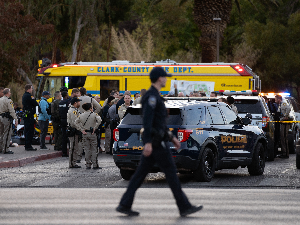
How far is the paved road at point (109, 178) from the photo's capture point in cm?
1120

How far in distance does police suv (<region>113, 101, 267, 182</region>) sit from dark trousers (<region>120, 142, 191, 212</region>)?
12.3 ft

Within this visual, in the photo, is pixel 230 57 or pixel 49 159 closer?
pixel 49 159

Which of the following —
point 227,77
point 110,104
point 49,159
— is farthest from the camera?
point 227,77

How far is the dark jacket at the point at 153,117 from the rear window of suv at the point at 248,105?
899 centimetres

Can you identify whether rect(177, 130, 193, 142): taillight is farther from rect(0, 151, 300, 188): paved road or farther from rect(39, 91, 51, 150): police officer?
rect(39, 91, 51, 150): police officer

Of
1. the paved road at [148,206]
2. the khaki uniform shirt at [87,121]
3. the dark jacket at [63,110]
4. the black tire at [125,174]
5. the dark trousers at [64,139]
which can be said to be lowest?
→ the paved road at [148,206]

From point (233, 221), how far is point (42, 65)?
19799 mm

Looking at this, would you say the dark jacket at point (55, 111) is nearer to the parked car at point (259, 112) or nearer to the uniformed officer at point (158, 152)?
the parked car at point (259, 112)

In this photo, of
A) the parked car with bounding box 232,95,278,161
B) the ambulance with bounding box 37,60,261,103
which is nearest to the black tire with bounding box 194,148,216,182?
the parked car with bounding box 232,95,278,161

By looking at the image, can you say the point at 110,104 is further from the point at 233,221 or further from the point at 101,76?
the point at 233,221

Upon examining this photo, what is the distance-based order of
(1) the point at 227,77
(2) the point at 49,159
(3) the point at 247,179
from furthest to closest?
(1) the point at 227,77 → (2) the point at 49,159 → (3) the point at 247,179

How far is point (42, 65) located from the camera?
25.9 m

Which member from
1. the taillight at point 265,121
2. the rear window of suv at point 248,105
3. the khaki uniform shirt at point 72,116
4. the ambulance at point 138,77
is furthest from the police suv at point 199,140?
the ambulance at point 138,77

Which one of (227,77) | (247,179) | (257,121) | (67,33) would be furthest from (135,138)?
(67,33)
